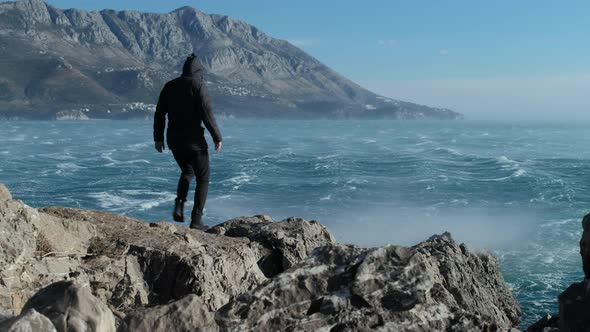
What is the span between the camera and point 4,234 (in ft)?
17.3

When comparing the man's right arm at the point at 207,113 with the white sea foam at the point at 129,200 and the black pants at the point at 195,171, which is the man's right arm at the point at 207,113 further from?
the white sea foam at the point at 129,200

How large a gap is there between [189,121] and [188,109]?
0.16 m

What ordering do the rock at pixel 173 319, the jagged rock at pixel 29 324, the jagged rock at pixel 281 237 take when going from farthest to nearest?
the jagged rock at pixel 281 237 → the rock at pixel 173 319 → the jagged rock at pixel 29 324

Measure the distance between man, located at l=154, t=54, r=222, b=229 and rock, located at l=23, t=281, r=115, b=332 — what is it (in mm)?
4807

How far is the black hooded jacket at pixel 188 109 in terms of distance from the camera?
8188mm

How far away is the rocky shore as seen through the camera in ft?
11.8

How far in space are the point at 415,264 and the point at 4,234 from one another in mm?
3398

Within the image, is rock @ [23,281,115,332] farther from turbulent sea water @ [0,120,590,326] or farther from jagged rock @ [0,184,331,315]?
turbulent sea water @ [0,120,590,326]

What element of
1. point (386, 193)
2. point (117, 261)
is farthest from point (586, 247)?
point (386, 193)

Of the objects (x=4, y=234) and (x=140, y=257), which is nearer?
(x=4, y=234)

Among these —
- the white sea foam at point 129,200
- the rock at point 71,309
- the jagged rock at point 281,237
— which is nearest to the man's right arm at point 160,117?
the jagged rock at point 281,237

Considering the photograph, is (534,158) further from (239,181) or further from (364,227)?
(364,227)

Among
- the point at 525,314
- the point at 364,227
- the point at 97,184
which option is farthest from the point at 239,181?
the point at 525,314

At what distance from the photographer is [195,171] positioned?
8.55 meters
